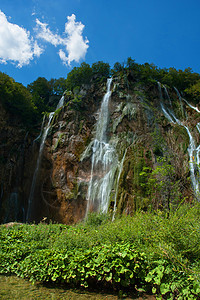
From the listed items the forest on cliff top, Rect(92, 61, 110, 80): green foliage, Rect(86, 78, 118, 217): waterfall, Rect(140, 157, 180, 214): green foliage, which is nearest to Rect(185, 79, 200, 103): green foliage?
the forest on cliff top

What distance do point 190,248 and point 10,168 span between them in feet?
66.5

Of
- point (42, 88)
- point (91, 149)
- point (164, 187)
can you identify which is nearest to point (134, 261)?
point (164, 187)

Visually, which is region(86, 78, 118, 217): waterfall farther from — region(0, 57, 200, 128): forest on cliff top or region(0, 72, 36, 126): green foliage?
region(0, 72, 36, 126): green foliage

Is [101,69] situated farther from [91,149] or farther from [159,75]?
[91,149]

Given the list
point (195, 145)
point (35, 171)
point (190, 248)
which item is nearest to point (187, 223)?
point (190, 248)

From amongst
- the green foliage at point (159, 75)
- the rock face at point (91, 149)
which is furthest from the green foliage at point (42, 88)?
the green foliage at point (159, 75)

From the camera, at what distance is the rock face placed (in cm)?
1367

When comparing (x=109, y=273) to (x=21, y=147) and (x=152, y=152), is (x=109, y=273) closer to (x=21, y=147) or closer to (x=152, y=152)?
(x=152, y=152)

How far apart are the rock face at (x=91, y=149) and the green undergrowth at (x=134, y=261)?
6.68 meters

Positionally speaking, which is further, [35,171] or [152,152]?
[35,171]

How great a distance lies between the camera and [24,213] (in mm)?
20531

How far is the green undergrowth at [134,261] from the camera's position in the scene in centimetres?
418

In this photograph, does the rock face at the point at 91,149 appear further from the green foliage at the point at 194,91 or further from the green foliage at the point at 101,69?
the green foliage at the point at 101,69

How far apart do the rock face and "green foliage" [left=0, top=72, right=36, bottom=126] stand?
1427mm
